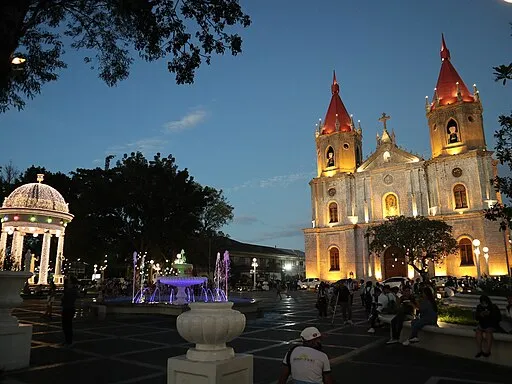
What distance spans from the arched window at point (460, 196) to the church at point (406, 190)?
0.09 m

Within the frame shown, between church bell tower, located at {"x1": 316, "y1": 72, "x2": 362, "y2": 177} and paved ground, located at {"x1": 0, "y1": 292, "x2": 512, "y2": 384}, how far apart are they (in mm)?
38219

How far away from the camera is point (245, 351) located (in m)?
9.44

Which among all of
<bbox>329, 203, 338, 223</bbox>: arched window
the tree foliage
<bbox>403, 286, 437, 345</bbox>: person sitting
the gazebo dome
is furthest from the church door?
<bbox>403, 286, 437, 345</bbox>: person sitting

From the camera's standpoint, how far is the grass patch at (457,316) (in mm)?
10703

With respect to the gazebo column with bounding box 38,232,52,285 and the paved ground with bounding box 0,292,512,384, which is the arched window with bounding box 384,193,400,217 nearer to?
the gazebo column with bounding box 38,232,52,285

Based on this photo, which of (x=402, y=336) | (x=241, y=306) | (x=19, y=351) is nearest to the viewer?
(x=19, y=351)

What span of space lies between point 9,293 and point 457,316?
10806 millimetres

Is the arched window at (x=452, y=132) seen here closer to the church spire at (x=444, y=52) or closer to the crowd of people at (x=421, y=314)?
the church spire at (x=444, y=52)

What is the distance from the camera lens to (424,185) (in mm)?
43594

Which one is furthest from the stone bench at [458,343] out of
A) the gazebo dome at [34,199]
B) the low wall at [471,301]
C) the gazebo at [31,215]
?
the gazebo dome at [34,199]

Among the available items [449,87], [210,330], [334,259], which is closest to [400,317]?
[210,330]

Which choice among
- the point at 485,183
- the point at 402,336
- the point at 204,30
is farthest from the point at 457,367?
the point at 485,183

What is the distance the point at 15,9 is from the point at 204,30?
3359mm

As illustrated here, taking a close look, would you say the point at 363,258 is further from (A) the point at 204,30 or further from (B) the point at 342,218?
(A) the point at 204,30
